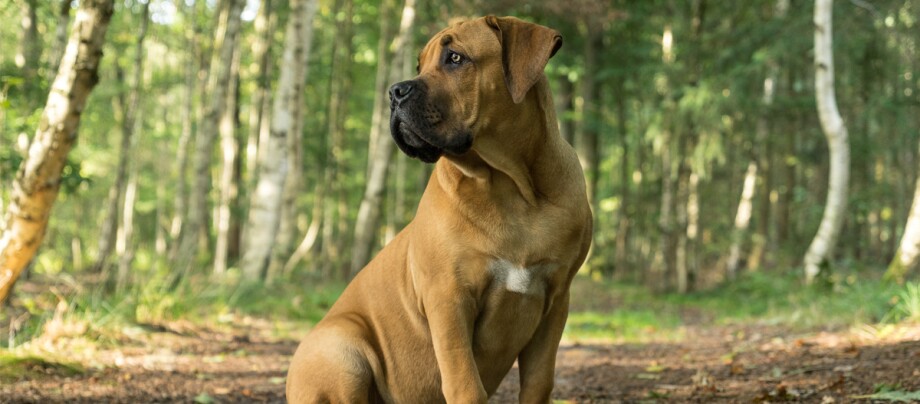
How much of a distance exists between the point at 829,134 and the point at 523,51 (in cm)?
1022

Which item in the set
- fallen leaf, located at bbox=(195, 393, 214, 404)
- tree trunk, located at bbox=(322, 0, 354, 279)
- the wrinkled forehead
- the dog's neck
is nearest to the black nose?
the wrinkled forehead

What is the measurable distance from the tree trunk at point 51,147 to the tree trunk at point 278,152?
6.97 m

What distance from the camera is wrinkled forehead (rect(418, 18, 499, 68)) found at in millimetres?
3467

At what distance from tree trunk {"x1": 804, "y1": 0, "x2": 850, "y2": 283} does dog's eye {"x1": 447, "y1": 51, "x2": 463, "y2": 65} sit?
10.2m

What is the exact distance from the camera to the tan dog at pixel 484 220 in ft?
11.0

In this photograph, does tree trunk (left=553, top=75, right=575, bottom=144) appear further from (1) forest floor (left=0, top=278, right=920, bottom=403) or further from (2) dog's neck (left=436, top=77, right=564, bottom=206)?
(2) dog's neck (left=436, top=77, right=564, bottom=206)

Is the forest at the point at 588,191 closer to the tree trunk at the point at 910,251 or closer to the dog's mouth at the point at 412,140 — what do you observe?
the tree trunk at the point at 910,251

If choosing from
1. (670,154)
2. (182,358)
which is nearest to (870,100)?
(670,154)

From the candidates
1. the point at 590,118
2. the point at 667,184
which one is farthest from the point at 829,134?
the point at 590,118

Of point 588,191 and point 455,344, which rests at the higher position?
point 455,344

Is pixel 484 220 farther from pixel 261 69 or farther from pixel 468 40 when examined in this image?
pixel 261 69

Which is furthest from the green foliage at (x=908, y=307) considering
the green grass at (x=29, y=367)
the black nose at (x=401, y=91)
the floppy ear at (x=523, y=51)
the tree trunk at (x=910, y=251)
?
the green grass at (x=29, y=367)

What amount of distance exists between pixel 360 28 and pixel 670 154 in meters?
11.4

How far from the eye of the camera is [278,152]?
41.4ft
